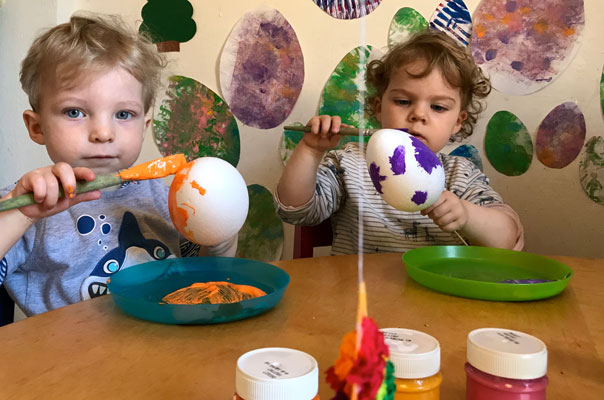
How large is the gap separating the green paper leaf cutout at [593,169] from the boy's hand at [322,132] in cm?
81

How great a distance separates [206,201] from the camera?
2.64ft

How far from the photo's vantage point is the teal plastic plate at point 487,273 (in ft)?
2.35

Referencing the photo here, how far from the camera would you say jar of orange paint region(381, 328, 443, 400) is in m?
0.37

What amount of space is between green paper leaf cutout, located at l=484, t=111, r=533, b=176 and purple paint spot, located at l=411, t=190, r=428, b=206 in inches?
30.1

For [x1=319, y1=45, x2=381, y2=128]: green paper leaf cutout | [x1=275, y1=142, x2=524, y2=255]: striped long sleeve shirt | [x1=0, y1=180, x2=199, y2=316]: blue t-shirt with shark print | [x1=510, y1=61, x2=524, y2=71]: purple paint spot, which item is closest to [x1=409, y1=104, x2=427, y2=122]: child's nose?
[x1=275, y1=142, x2=524, y2=255]: striped long sleeve shirt

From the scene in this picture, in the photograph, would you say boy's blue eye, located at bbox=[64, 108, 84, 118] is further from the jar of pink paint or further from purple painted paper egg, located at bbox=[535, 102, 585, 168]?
purple painted paper egg, located at bbox=[535, 102, 585, 168]

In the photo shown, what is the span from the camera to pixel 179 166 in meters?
0.86

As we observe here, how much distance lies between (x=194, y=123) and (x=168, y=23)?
31 centimetres

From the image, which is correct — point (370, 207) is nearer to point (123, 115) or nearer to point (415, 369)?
point (123, 115)

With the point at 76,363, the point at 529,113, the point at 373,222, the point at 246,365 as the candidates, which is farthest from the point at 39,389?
the point at 529,113

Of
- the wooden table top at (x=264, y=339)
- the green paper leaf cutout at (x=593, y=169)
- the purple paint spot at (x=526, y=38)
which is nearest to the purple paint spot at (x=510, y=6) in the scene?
the purple paint spot at (x=526, y=38)

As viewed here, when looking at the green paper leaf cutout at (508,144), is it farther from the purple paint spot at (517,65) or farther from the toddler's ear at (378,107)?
the toddler's ear at (378,107)

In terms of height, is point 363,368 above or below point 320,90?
below

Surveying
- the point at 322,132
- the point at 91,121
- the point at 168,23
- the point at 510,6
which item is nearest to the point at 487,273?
the point at 322,132
